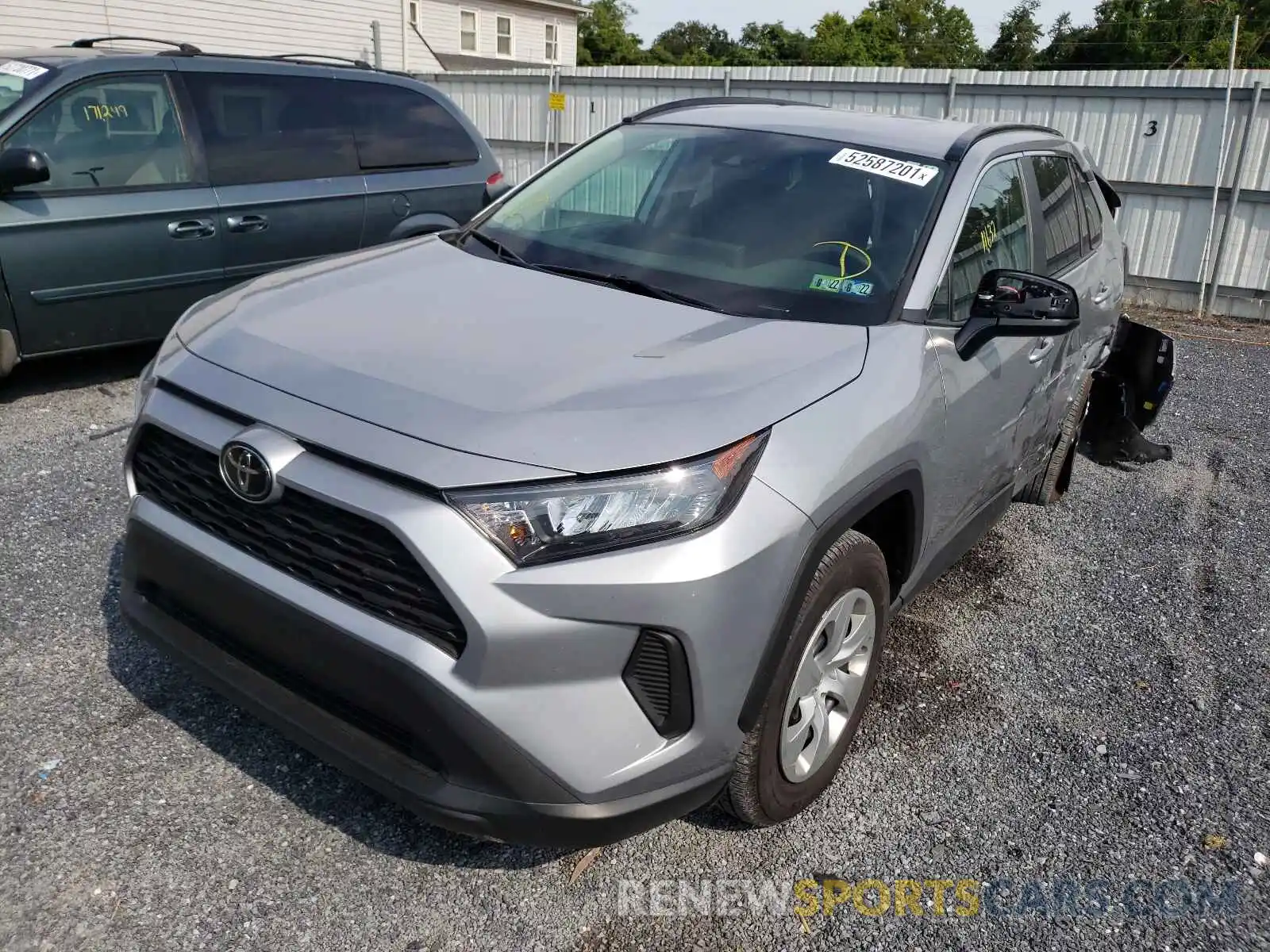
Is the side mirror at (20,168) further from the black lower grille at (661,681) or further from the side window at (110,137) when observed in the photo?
the black lower grille at (661,681)

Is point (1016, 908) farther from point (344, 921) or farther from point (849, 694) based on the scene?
point (344, 921)

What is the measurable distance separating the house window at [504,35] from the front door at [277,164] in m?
24.2

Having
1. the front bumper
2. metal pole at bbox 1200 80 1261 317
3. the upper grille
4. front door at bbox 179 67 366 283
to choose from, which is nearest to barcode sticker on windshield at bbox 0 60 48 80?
front door at bbox 179 67 366 283

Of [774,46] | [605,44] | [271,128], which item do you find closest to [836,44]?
[774,46]

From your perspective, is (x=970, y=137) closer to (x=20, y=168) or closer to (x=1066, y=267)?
(x=1066, y=267)

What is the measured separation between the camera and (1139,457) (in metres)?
5.93

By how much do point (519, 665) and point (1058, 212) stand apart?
337 cm

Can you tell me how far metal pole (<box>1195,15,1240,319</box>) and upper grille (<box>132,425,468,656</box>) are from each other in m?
10.8

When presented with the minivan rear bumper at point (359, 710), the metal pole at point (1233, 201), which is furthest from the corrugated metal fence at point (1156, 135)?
the minivan rear bumper at point (359, 710)

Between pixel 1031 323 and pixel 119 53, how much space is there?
17.6 feet

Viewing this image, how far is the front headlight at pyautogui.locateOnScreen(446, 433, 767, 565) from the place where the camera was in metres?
2.00

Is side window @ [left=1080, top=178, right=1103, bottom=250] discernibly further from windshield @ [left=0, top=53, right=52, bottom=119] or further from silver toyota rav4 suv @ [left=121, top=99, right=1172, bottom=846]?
windshield @ [left=0, top=53, right=52, bottom=119]

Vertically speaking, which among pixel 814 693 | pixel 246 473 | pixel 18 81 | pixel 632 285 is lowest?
pixel 814 693

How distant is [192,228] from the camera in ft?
18.7
